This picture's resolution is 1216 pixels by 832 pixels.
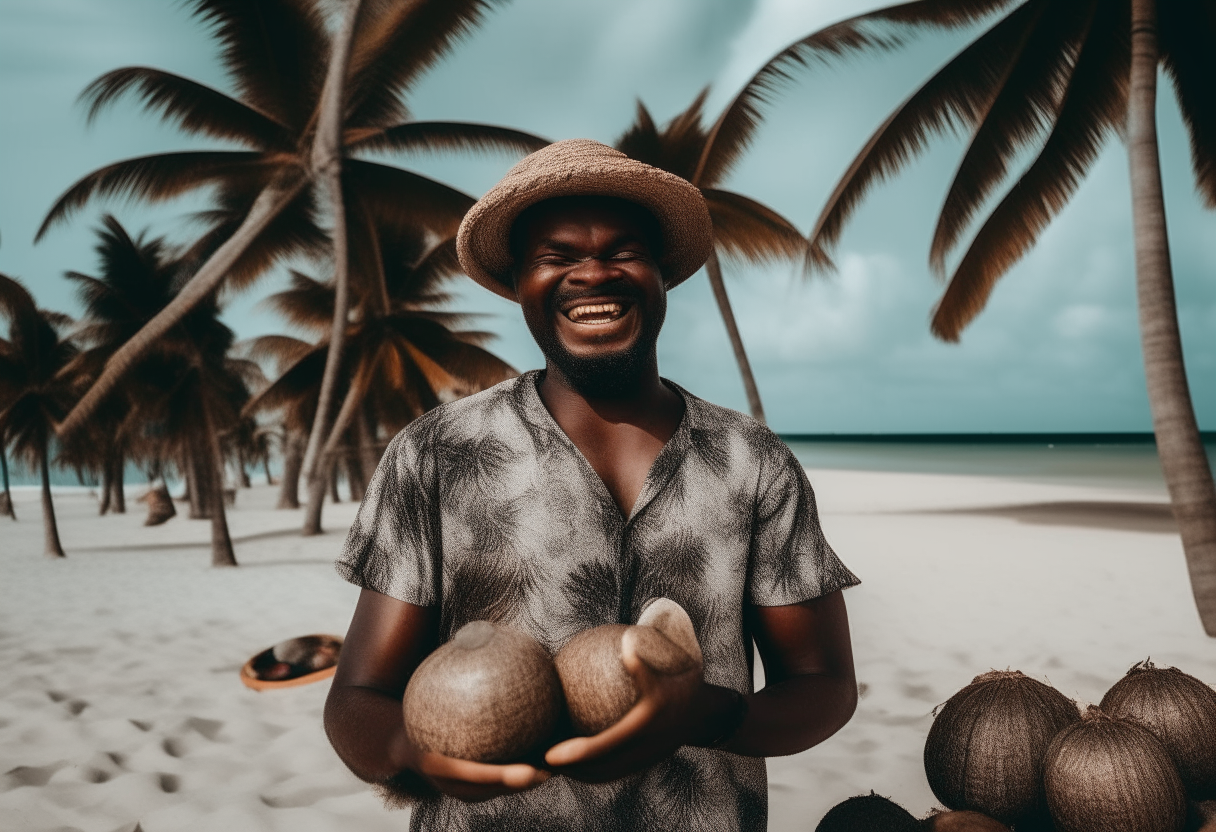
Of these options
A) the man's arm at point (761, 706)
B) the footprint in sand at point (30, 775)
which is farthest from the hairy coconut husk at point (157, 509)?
the man's arm at point (761, 706)

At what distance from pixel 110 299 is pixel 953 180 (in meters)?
13.3

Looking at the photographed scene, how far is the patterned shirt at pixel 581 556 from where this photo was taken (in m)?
1.52

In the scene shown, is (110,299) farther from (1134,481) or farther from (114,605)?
(1134,481)

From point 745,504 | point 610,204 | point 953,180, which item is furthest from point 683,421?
point 953,180

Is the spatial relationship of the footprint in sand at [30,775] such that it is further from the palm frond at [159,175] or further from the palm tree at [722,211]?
the palm tree at [722,211]

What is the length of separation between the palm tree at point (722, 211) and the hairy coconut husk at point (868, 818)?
10.3m

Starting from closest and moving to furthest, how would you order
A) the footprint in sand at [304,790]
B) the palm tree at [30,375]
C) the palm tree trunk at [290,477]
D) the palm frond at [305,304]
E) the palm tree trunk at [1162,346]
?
the footprint in sand at [304,790] → the palm tree trunk at [1162,346] → the palm tree at [30,375] → the palm frond at [305,304] → the palm tree trunk at [290,477]

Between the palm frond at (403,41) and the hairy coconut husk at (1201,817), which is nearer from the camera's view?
the hairy coconut husk at (1201,817)

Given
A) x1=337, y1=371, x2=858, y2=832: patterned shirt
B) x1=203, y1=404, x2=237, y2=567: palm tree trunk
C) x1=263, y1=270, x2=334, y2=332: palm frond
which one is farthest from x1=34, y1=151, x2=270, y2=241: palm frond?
x1=337, y1=371, x2=858, y2=832: patterned shirt

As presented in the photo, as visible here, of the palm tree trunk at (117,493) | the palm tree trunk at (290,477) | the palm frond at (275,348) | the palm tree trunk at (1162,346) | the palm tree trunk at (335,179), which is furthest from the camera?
the palm tree trunk at (117,493)

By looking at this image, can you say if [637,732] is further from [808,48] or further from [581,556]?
[808,48]

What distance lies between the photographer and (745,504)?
162 cm

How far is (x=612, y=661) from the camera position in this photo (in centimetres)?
121

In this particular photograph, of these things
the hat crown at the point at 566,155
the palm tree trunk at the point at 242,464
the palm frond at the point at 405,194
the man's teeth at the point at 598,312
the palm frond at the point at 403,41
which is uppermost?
the palm frond at the point at 403,41
